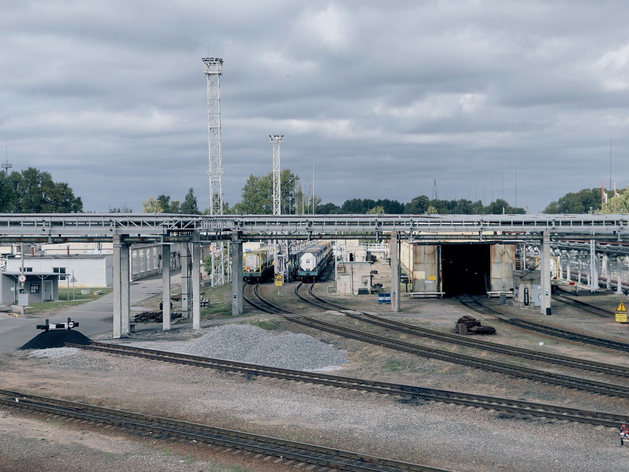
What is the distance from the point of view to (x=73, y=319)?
43.2 metres

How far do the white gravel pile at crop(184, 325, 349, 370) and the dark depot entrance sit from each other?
29.3m

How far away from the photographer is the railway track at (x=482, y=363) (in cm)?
2106

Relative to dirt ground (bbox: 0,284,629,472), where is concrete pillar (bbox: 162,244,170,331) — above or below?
above

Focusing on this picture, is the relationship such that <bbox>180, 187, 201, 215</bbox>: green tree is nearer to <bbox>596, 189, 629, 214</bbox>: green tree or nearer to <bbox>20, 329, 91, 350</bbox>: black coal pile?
<bbox>596, 189, 629, 214</bbox>: green tree

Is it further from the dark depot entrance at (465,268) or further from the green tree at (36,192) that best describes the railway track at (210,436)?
the green tree at (36,192)

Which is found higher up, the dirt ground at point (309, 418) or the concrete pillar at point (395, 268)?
the concrete pillar at point (395, 268)

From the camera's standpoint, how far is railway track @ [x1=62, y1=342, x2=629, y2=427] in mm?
17938

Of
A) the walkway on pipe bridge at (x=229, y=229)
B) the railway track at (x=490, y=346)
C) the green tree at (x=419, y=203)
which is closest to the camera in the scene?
the railway track at (x=490, y=346)

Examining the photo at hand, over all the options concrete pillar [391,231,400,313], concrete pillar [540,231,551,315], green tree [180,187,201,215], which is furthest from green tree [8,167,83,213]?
concrete pillar [540,231,551,315]

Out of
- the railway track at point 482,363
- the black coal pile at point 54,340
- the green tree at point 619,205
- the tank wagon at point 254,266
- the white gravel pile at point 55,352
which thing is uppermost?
the green tree at point 619,205

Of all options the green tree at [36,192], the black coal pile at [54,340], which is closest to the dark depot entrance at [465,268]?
the black coal pile at [54,340]

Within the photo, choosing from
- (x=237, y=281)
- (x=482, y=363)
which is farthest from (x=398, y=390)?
(x=237, y=281)

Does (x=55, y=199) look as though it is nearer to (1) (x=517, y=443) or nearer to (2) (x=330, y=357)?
(2) (x=330, y=357)

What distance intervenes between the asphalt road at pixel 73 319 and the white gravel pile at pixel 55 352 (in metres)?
2.50
